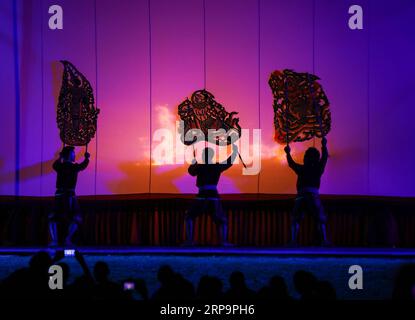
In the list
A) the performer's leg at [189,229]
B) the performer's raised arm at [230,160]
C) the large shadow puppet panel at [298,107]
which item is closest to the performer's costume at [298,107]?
the large shadow puppet panel at [298,107]

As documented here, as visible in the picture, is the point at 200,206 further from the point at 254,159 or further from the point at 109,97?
the point at 109,97

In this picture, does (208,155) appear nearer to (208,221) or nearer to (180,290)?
(208,221)

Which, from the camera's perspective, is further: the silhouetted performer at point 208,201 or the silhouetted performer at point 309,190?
the silhouetted performer at point 208,201

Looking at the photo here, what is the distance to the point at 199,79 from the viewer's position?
8.98 m

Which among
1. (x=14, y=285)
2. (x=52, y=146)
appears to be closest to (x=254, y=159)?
(x=52, y=146)

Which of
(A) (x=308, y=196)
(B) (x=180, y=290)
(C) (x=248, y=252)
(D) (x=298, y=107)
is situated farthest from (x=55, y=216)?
(B) (x=180, y=290)

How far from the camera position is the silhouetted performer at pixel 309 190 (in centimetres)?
792

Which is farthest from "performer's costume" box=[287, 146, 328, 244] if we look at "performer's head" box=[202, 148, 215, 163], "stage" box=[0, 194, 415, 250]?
"performer's head" box=[202, 148, 215, 163]

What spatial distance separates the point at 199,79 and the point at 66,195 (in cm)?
257

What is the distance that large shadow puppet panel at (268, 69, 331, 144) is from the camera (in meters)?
8.88

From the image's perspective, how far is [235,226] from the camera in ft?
29.3

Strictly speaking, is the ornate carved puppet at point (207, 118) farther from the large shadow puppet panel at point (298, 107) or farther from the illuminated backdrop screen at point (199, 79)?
the large shadow puppet panel at point (298, 107)

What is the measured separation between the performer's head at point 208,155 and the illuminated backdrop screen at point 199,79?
1.31 ft

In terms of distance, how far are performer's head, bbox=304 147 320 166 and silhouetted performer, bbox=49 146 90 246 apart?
296 cm
